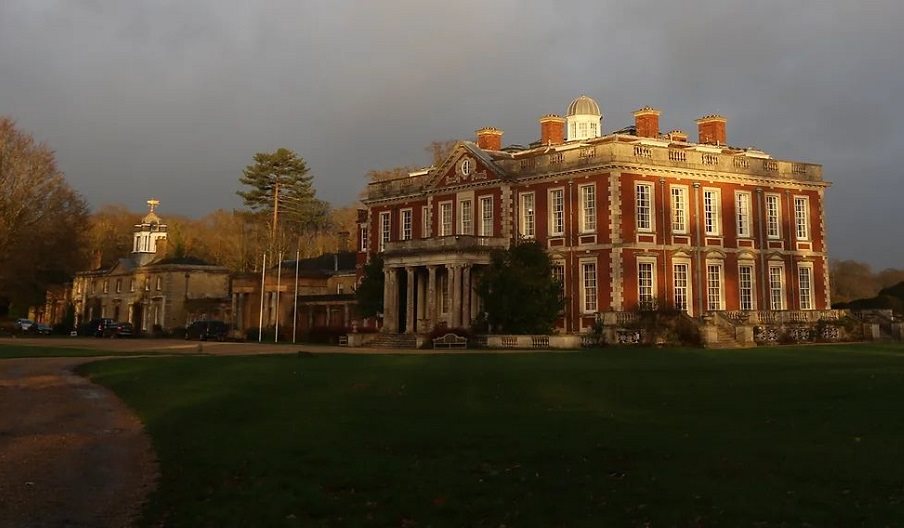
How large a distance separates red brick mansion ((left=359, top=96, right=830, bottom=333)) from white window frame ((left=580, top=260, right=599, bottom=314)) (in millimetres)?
64

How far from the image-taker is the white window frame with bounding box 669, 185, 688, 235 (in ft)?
159

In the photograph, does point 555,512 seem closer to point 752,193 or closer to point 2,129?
point 752,193

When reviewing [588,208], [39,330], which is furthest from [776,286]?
[39,330]

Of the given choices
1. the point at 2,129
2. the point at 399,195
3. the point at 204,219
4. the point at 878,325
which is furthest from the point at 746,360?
the point at 204,219

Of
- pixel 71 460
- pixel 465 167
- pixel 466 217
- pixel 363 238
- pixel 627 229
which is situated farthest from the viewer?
pixel 363 238

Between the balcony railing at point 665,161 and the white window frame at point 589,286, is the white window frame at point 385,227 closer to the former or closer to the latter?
the balcony railing at point 665,161

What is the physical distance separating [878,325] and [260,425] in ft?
133

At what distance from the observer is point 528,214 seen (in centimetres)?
5128

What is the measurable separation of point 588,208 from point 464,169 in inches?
395

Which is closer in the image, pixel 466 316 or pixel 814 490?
pixel 814 490

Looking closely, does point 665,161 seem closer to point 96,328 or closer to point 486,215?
point 486,215

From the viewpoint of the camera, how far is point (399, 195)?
59.4 m

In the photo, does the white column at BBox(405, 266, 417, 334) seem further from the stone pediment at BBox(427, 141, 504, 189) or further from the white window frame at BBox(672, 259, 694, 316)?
the white window frame at BBox(672, 259, 694, 316)

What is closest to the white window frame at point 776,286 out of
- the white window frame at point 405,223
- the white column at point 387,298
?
the white column at point 387,298
